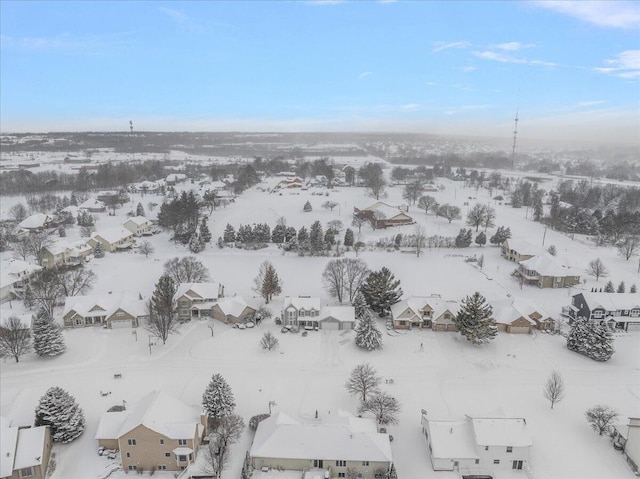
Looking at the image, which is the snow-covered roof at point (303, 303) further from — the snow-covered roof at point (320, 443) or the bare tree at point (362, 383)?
the snow-covered roof at point (320, 443)

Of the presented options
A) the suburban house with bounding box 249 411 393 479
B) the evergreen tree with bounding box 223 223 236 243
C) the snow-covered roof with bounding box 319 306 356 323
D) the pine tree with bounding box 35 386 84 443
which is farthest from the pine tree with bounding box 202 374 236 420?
the evergreen tree with bounding box 223 223 236 243

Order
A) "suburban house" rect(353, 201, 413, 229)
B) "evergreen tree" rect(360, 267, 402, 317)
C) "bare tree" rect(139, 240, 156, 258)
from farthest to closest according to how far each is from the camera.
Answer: "suburban house" rect(353, 201, 413, 229), "bare tree" rect(139, 240, 156, 258), "evergreen tree" rect(360, 267, 402, 317)

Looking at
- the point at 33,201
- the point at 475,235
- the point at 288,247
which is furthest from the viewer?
the point at 33,201

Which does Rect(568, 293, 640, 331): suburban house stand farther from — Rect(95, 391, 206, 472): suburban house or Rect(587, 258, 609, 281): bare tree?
Rect(95, 391, 206, 472): suburban house

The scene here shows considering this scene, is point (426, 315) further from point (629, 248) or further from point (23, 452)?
point (629, 248)

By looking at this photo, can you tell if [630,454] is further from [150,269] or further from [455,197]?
Answer: [455,197]

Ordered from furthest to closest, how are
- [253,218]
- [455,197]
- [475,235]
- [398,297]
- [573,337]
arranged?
[455,197], [253,218], [475,235], [398,297], [573,337]

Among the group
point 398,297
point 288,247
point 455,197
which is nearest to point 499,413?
point 398,297
